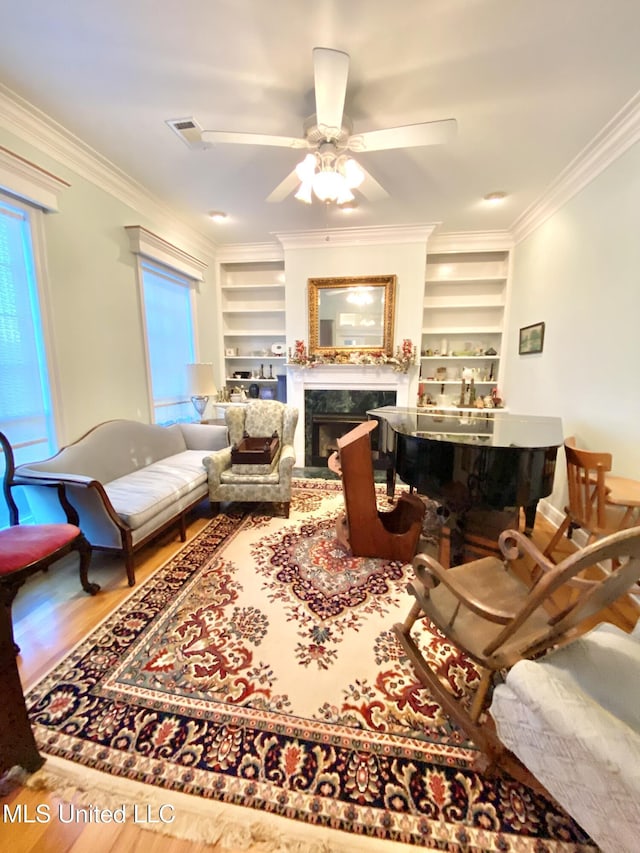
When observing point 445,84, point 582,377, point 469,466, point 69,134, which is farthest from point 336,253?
point 469,466

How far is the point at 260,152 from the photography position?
2396 millimetres

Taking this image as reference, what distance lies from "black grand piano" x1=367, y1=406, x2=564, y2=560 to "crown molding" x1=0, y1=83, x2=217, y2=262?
3080 millimetres

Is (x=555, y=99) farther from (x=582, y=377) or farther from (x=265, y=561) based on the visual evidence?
(x=265, y=561)

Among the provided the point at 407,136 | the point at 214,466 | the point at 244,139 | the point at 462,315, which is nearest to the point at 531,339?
the point at 462,315

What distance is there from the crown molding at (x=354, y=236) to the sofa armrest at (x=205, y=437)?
248 cm

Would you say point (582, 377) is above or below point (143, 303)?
below

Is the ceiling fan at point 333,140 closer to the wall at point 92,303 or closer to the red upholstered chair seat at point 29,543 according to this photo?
the wall at point 92,303

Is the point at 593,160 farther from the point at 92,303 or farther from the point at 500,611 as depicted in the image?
the point at 92,303

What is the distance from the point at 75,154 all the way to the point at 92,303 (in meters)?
1.02

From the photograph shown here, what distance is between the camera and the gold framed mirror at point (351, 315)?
13.4 ft

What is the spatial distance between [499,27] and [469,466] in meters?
2.11

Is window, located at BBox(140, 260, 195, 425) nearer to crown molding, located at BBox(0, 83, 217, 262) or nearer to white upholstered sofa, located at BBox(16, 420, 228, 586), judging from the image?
white upholstered sofa, located at BBox(16, 420, 228, 586)

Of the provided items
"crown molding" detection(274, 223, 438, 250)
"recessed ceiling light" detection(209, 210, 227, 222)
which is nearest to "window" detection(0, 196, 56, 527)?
"recessed ceiling light" detection(209, 210, 227, 222)

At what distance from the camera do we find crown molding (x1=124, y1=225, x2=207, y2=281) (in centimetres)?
295
